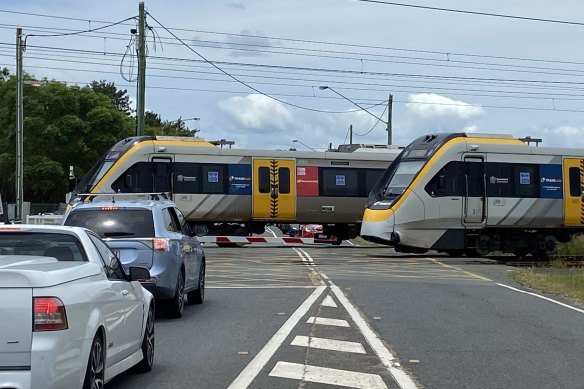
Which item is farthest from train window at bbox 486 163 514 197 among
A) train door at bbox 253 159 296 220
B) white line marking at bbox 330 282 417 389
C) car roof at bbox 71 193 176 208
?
car roof at bbox 71 193 176 208

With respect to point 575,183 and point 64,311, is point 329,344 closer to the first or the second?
point 64,311

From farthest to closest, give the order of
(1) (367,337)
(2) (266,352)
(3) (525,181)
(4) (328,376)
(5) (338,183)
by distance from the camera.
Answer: (5) (338,183) → (3) (525,181) → (1) (367,337) → (2) (266,352) → (4) (328,376)

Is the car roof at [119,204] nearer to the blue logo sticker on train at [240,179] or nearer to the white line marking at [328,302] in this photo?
the white line marking at [328,302]

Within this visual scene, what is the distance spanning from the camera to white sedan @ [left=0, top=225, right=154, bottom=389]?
554 centimetres

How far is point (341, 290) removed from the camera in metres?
16.6

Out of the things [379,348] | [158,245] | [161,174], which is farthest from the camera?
[161,174]

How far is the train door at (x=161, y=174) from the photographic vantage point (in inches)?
1184

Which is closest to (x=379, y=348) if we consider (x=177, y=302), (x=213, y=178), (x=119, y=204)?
(x=177, y=302)

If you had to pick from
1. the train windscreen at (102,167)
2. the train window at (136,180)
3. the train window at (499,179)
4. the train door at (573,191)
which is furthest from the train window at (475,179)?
the train windscreen at (102,167)

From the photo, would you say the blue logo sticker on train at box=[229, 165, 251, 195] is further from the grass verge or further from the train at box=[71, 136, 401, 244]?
the grass verge

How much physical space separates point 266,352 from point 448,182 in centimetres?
1776

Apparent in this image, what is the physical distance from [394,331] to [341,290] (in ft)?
17.4

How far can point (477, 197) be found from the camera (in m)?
27.0

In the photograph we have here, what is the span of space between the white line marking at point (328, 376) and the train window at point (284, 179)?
23.1 meters
